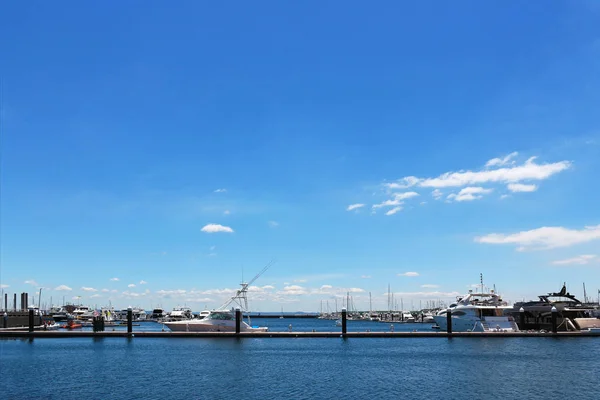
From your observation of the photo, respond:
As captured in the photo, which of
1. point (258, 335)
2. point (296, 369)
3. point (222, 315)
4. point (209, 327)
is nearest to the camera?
point (296, 369)

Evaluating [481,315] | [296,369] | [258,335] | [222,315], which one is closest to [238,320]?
[258,335]

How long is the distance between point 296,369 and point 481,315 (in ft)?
143

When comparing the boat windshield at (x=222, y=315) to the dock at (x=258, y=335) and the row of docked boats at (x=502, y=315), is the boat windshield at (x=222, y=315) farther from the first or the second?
the row of docked boats at (x=502, y=315)

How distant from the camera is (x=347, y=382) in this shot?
43.7m

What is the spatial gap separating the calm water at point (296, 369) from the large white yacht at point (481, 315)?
7.60 m

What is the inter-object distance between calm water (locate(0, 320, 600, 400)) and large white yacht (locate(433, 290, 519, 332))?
7.60 m

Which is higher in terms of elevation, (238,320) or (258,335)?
(238,320)

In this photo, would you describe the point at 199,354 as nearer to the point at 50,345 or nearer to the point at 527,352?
the point at 50,345

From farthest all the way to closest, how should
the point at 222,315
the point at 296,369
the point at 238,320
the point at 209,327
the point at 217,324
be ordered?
the point at 209,327
the point at 222,315
the point at 217,324
the point at 238,320
the point at 296,369

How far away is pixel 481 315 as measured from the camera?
84188 mm

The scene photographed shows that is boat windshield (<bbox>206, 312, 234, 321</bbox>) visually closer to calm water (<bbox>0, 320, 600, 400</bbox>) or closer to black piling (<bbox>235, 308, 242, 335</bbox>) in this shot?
black piling (<bbox>235, 308, 242, 335</bbox>)

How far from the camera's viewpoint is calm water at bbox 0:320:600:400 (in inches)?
1544

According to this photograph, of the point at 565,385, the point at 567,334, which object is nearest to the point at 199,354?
the point at 565,385

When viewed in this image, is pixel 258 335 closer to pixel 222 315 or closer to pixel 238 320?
pixel 238 320
